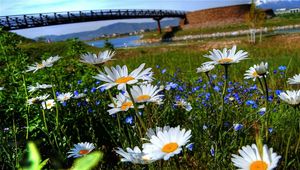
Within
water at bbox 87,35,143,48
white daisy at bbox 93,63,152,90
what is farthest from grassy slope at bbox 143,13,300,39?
white daisy at bbox 93,63,152,90

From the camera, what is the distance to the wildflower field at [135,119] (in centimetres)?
125

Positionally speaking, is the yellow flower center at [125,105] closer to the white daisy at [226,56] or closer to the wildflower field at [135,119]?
the wildflower field at [135,119]

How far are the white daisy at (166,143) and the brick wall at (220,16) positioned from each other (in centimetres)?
5401

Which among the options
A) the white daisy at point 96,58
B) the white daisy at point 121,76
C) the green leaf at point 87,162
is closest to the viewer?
the green leaf at point 87,162

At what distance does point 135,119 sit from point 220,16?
55547mm

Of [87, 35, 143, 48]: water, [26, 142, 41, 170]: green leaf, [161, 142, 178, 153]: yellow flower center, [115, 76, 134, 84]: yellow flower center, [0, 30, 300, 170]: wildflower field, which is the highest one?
[26, 142, 41, 170]: green leaf

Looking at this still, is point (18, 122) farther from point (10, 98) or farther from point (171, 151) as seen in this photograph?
point (171, 151)

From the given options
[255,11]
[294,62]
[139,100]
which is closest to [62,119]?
[139,100]

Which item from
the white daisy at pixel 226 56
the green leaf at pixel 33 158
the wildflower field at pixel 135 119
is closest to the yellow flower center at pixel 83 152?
the wildflower field at pixel 135 119

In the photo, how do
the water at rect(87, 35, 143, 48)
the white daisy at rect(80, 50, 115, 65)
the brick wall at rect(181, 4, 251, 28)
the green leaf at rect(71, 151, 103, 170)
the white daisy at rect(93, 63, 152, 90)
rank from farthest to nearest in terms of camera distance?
1. the brick wall at rect(181, 4, 251, 28)
2. the water at rect(87, 35, 143, 48)
3. the white daisy at rect(80, 50, 115, 65)
4. the white daisy at rect(93, 63, 152, 90)
5. the green leaf at rect(71, 151, 103, 170)

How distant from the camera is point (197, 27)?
55.0 m

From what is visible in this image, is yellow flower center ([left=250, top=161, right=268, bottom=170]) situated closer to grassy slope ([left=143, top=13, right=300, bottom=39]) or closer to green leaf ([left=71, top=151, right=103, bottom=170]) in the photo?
green leaf ([left=71, top=151, right=103, bottom=170])

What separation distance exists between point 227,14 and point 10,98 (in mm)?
54970

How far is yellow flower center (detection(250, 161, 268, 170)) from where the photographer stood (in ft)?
3.39
